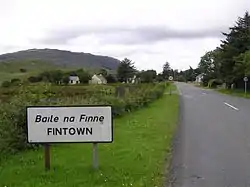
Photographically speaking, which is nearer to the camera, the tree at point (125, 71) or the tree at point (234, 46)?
the tree at point (234, 46)

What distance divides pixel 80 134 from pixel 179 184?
6.33 ft

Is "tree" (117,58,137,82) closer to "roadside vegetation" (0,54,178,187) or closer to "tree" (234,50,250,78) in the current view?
"tree" (234,50,250,78)

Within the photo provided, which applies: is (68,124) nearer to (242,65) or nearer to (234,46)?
(242,65)

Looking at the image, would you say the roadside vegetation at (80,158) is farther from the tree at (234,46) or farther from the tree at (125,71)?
the tree at (125,71)

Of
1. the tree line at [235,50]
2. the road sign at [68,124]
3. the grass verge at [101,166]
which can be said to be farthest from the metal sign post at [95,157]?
the tree line at [235,50]

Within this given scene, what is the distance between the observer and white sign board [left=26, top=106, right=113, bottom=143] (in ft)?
27.8

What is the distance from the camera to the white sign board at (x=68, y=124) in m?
8.48

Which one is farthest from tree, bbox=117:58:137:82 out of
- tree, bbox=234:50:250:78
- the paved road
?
the paved road

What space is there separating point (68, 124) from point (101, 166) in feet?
4.23

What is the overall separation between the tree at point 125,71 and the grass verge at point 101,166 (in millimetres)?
117678

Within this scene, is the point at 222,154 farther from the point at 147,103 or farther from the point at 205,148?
the point at 147,103

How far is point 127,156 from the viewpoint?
10.6 m

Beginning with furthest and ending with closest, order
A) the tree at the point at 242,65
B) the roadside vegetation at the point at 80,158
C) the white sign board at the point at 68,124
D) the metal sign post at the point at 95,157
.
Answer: the tree at the point at 242,65 < the metal sign post at the point at 95,157 < the white sign board at the point at 68,124 < the roadside vegetation at the point at 80,158

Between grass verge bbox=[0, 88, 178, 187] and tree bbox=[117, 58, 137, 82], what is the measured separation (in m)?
118
